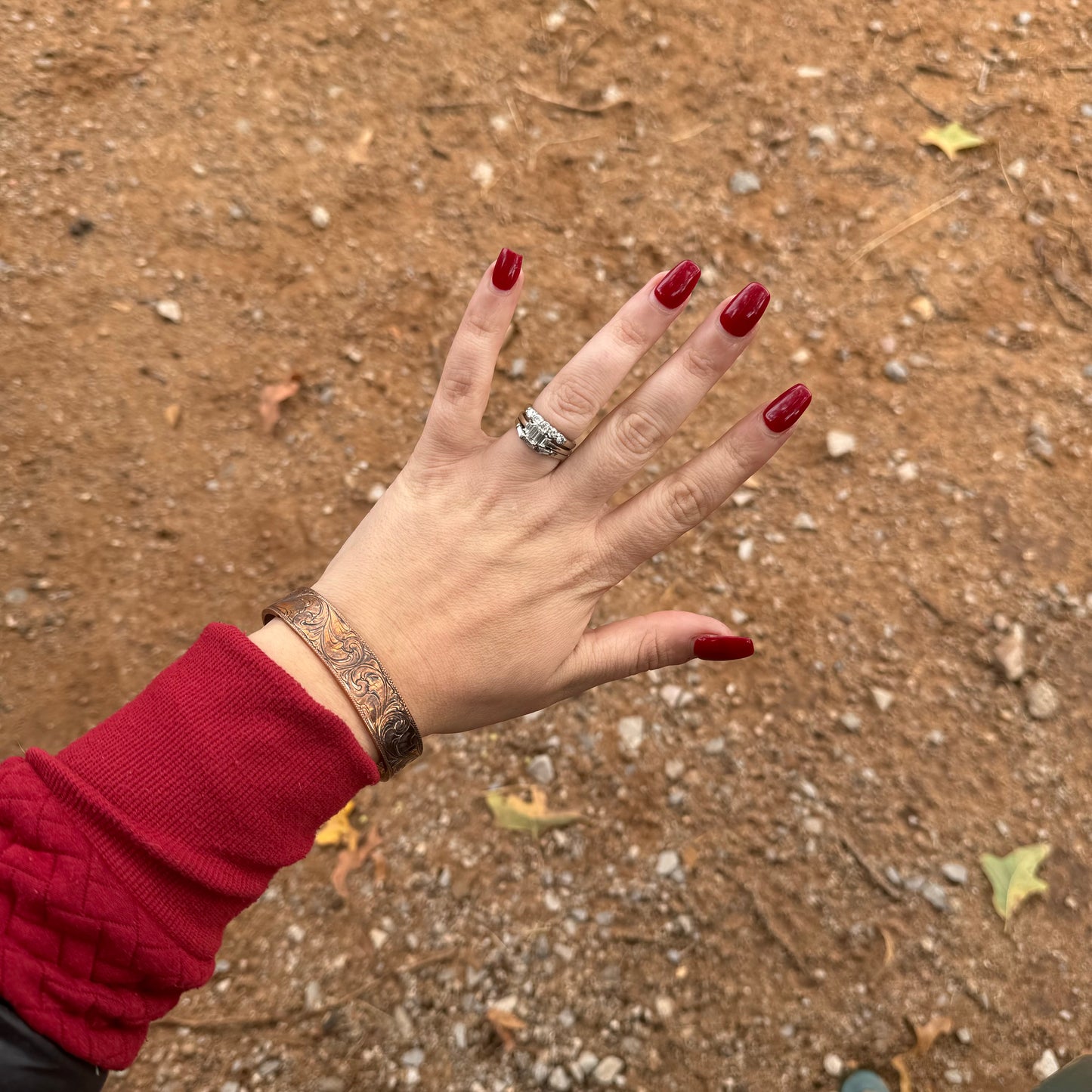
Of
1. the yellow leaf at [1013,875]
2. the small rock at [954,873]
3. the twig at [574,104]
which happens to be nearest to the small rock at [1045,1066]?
the yellow leaf at [1013,875]

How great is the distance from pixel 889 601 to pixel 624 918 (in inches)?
51.9

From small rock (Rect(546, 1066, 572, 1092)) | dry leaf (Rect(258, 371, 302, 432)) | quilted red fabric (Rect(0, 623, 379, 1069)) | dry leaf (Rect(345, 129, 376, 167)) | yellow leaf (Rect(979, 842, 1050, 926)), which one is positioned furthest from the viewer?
dry leaf (Rect(345, 129, 376, 167))

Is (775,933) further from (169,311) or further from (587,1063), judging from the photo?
(169,311)

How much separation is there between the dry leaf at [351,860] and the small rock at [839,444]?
1950 millimetres

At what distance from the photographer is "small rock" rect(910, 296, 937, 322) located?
2900 millimetres

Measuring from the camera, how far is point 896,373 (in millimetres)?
2840

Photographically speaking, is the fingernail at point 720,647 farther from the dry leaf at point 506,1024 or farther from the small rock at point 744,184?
the small rock at point 744,184

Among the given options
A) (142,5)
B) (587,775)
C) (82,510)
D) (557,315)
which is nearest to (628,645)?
(587,775)

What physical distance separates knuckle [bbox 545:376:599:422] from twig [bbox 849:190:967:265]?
1.80 meters

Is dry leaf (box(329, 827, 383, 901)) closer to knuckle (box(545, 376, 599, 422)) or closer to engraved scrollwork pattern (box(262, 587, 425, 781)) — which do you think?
engraved scrollwork pattern (box(262, 587, 425, 781))

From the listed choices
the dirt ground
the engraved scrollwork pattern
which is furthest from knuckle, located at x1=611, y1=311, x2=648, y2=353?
the dirt ground

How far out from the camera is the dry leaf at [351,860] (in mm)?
2375

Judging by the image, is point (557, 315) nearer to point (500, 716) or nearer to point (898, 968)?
point (500, 716)

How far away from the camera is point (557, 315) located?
2912 millimetres
